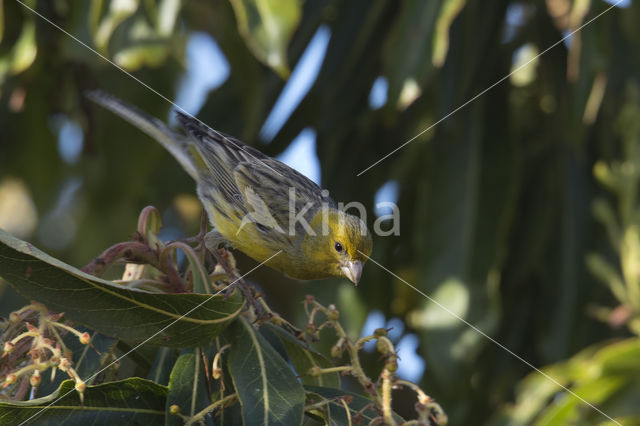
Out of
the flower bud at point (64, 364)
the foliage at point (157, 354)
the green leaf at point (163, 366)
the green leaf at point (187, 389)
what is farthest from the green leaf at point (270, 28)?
the flower bud at point (64, 364)

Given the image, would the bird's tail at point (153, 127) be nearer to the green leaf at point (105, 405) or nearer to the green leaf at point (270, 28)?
the green leaf at point (270, 28)

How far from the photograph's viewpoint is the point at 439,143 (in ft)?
15.5

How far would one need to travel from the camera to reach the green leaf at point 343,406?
6.31 ft

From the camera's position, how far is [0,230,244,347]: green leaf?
1.79m

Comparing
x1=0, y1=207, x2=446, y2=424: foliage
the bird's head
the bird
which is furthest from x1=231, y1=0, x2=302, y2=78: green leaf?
x1=0, y1=207, x2=446, y2=424: foliage

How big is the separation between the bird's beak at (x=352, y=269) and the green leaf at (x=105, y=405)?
4.81ft

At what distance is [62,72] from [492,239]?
3.31 metres

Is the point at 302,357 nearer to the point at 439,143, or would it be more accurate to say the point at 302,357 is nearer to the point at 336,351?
the point at 336,351

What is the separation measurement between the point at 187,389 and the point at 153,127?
7.83 feet

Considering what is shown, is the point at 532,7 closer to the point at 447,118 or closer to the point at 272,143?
the point at 447,118

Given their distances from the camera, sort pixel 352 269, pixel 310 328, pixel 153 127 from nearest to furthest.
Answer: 1. pixel 310 328
2. pixel 352 269
3. pixel 153 127

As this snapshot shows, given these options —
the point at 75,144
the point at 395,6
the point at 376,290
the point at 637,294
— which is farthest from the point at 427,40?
the point at 75,144

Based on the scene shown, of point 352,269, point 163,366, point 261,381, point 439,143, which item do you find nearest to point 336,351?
point 261,381

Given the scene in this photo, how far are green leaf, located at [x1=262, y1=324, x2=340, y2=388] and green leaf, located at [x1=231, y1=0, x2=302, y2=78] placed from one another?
1.54 m
